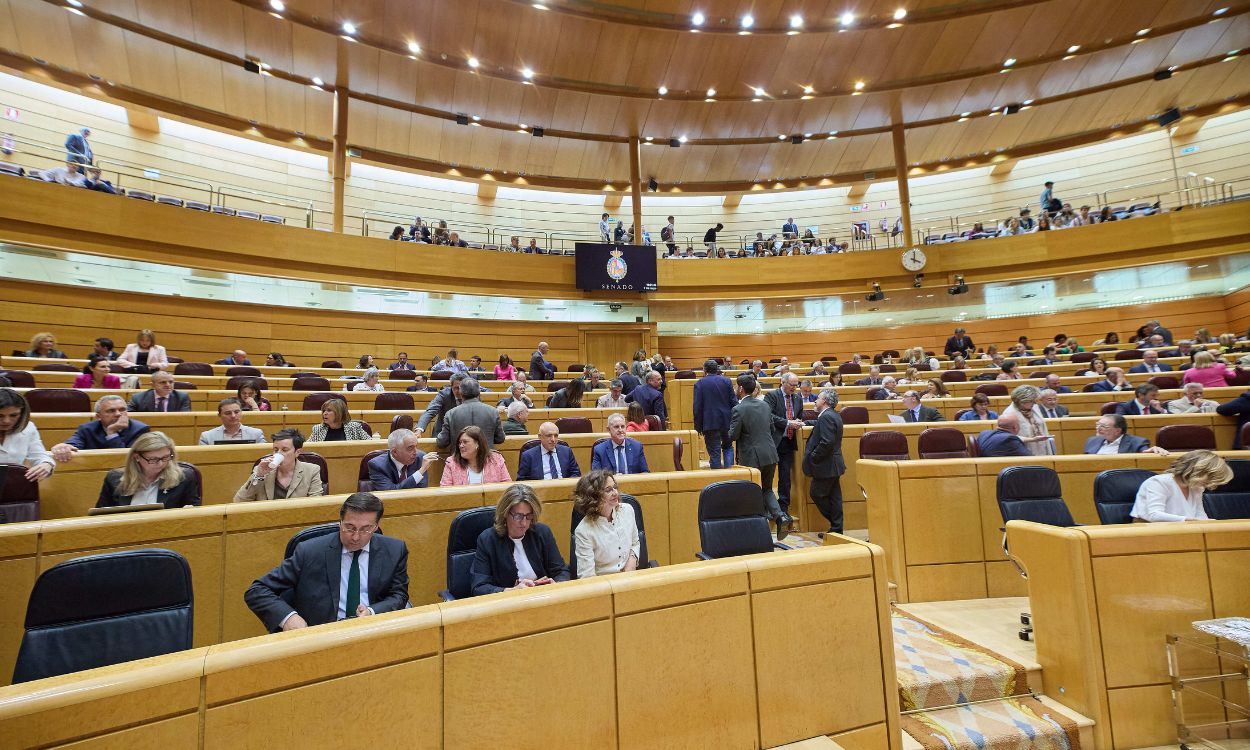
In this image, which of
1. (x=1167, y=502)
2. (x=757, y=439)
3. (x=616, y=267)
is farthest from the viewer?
(x=616, y=267)

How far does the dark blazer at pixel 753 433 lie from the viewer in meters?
5.33

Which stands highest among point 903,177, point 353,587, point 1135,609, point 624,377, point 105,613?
point 903,177

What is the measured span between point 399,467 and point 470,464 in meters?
0.46

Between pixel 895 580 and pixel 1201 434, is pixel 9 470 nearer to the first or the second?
pixel 895 580

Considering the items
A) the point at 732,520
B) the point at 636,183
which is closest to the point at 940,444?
the point at 732,520

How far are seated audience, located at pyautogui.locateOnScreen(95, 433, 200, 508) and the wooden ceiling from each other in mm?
10735

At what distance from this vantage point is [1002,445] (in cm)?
455

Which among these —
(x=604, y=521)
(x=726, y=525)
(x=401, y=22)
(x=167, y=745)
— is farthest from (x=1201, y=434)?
(x=401, y=22)

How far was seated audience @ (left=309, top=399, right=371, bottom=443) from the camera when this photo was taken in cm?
469

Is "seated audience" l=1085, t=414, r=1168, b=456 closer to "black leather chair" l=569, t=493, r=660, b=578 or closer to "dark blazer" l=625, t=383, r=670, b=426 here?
"black leather chair" l=569, t=493, r=660, b=578

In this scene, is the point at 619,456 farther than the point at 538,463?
Yes

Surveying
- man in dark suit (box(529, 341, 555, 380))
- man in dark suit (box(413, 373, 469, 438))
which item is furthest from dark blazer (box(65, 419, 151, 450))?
man in dark suit (box(529, 341, 555, 380))

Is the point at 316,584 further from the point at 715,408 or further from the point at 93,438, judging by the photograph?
the point at 715,408

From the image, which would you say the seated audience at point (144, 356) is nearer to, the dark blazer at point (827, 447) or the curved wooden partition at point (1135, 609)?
the dark blazer at point (827, 447)
